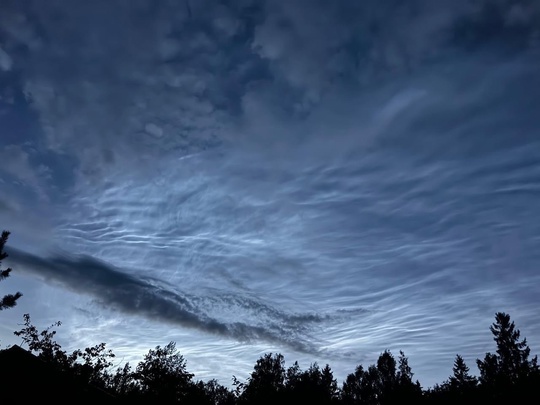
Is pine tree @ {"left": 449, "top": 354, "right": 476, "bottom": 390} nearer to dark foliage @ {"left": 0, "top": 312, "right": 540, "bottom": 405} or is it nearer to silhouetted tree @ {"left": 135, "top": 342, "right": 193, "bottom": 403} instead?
dark foliage @ {"left": 0, "top": 312, "right": 540, "bottom": 405}

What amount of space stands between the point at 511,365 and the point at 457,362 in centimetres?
1640

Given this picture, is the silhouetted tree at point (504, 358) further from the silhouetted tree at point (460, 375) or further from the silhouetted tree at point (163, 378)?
the silhouetted tree at point (163, 378)

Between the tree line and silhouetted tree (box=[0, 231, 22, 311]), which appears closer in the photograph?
silhouetted tree (box=[0, 231, 22, 311])

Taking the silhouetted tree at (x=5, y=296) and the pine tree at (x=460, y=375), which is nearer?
the silhouetted tree at (x=5, y=296)

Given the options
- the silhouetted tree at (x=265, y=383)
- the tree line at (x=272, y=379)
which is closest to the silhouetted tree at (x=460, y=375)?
the tree line at (x=272, y=379)

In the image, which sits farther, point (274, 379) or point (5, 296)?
point (274, 379)

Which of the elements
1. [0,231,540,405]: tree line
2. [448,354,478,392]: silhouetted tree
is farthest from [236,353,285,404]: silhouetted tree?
[448,354,478,392]: silhouetted tree

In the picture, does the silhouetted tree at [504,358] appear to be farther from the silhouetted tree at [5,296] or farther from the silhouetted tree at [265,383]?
the silhouetted tree at [5,296]

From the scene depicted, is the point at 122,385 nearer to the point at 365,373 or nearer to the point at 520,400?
the point at 365,373

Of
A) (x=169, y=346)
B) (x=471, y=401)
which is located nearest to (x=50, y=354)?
(x=169, y=346)

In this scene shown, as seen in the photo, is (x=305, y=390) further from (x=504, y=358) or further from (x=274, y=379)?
(x=504, y=358)

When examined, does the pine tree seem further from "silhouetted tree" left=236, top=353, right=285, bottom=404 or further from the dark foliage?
"silhouetted tree" left=236, top=353, right=285, bottom=404

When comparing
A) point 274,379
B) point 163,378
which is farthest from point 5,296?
point 274,379

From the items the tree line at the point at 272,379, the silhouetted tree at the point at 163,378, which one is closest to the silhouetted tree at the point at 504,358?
the tree line at the point at 272,379
